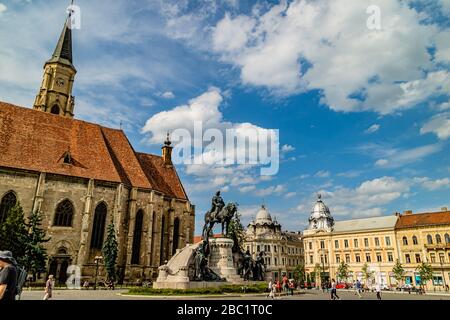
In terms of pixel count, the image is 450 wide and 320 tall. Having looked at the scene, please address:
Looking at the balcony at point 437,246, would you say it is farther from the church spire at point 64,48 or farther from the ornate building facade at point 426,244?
the church spire at point 64,48

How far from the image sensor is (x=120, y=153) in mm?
42750

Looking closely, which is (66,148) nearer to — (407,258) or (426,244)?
(407,258)

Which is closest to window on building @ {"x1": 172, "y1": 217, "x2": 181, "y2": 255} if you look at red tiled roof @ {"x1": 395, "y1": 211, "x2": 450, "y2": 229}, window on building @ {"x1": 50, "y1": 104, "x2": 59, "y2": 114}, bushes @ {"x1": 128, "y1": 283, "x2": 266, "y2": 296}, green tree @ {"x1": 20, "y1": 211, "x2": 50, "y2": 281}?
green tree @ {"x1": 20, "y1": 211, "x2": 50, "y2": 281}

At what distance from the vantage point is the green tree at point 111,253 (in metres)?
32.7

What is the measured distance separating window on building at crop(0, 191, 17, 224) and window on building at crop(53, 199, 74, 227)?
13.3ft

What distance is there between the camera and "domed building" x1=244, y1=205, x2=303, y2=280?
75.4 metres

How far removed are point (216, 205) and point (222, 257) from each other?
4222mm

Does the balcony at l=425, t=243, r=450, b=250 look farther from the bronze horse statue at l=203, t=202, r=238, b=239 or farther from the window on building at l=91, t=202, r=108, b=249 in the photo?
the window on building at l=91, t=202, r=108, b=249

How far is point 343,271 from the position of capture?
187 feet

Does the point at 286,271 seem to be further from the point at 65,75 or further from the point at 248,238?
the point at 65,75

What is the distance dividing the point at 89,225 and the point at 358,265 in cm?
4785

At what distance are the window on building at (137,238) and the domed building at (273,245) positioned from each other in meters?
40.0

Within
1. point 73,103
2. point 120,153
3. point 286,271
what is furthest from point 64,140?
point 286,271

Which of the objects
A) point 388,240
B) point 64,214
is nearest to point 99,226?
point 64,214
